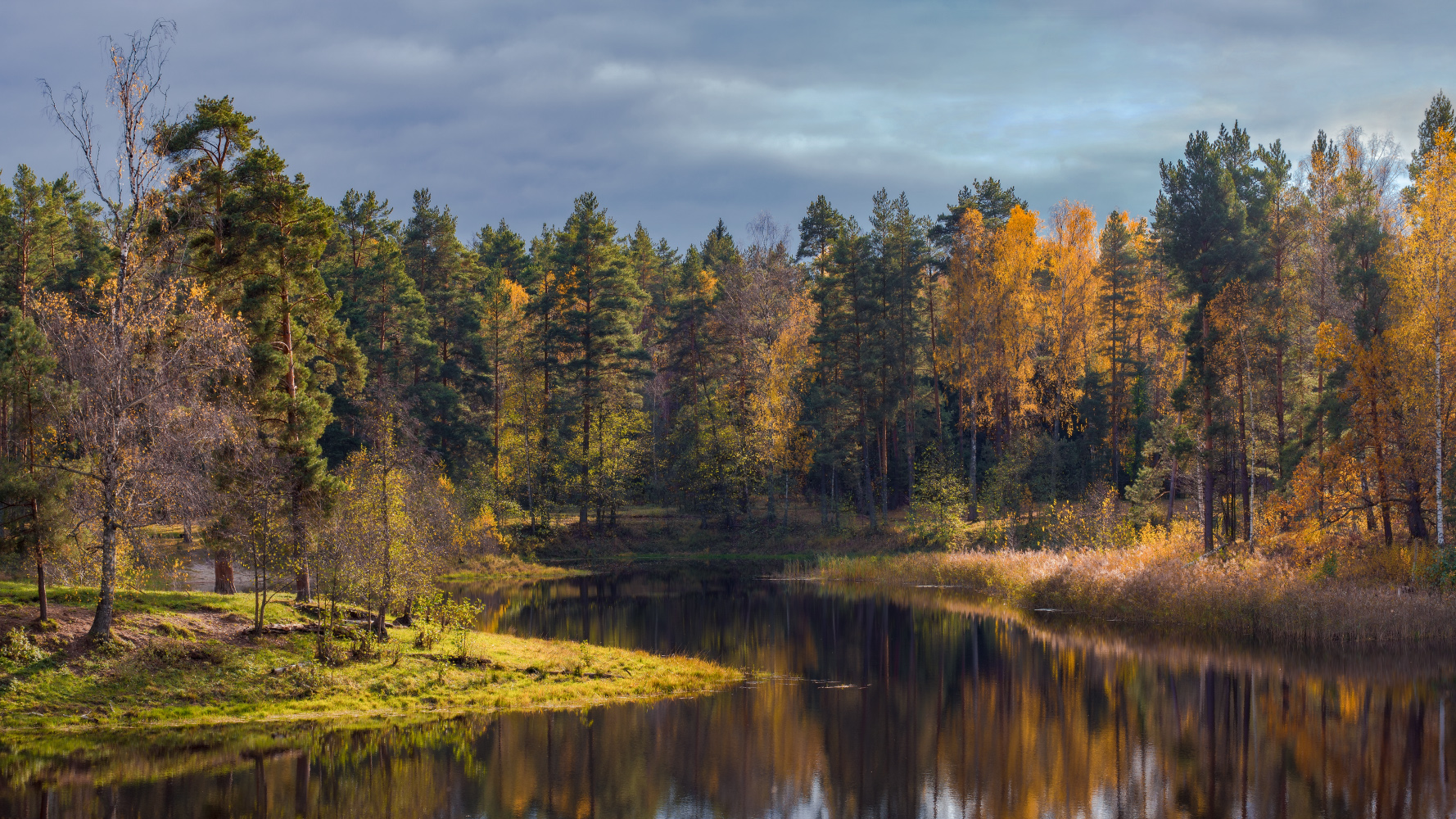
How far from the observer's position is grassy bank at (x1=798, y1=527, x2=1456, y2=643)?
98.4 ft

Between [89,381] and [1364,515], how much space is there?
43552 millimetres

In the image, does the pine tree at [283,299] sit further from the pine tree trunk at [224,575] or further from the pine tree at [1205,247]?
the pine tree at [1205,247]

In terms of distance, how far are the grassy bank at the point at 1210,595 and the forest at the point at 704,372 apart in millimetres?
1939

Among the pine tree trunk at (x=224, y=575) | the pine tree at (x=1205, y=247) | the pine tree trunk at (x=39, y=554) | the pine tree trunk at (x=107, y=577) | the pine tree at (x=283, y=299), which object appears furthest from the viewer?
the pine tree at (x=1205, y=247)

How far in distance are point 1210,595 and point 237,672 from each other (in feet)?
100

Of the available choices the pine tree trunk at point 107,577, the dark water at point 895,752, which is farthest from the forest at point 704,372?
the dark water at point 895,752

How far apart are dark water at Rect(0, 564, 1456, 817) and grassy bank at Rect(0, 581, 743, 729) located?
3.86 ft

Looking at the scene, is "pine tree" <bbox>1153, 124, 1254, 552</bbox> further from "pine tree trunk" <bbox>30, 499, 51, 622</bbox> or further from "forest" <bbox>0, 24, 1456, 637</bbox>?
"pine tree trunk" <bbox>30, 499, 51, 622</bbox>

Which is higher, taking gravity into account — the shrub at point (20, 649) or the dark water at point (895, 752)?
the shrub at point (20, 649)

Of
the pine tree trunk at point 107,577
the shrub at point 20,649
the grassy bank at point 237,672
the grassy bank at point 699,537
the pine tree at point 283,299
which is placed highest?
the pine tree at point 283,299

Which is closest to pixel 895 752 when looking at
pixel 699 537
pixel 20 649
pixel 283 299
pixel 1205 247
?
pixel 20 649

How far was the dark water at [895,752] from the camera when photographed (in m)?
15.4

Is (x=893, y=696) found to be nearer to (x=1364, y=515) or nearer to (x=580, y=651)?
(x=580, y=651)

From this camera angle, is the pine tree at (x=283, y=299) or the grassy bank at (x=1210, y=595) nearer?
the pine tree at (x=283, y=299)
